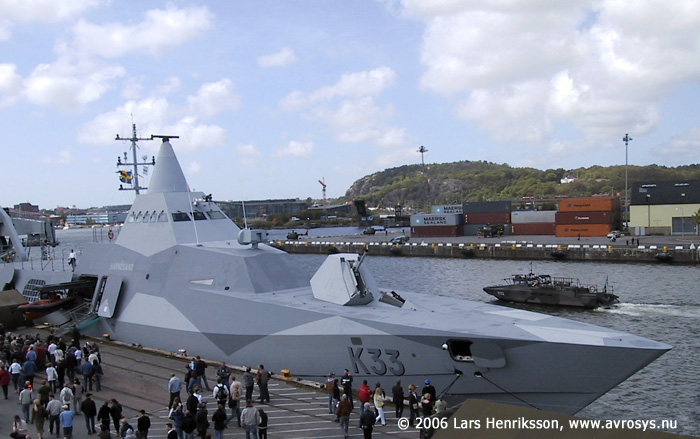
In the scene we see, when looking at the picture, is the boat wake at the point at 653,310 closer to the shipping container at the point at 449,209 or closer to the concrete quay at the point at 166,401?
the concrete quay at the point at 166,401

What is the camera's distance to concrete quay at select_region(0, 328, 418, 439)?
960cm

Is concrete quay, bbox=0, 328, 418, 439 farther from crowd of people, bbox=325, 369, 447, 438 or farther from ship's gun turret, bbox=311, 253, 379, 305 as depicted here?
ship's gun turret, bbox=311, 253, 379, 305

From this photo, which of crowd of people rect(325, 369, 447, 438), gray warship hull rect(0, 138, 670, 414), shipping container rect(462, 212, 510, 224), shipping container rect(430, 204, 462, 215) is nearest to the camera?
crowd of people rect(325, 369, 447, 438)

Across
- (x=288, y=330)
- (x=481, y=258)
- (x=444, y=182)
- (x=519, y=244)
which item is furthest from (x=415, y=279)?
(x=444, y=182)

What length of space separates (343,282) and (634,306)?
1931 centimetres

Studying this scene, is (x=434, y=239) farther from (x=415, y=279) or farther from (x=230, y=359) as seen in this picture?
(x=230, y=359)

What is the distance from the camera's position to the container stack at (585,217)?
5466 centimetres

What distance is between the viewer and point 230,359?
13344 mm

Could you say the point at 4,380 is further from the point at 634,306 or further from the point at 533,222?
the point at 533,222

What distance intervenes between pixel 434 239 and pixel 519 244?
43.7 feet

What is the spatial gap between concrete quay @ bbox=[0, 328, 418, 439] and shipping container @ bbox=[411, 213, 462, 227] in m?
52.6

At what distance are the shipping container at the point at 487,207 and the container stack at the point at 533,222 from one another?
1.82 metres

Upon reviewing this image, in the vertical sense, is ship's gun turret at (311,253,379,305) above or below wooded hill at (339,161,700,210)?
below

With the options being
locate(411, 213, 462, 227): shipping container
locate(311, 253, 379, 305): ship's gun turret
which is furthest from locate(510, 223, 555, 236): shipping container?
locate(311, 253, 379, 305): ship's gun turret
